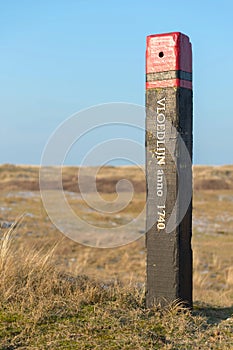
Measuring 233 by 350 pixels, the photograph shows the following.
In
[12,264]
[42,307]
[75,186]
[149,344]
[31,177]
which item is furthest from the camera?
[31,177]

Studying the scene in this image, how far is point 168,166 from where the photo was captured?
598cm

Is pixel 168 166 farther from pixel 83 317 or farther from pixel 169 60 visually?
pixel 83 317

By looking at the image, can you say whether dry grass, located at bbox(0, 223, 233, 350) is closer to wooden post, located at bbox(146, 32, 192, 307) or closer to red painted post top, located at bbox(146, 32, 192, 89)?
wooden post, located at bbox(146, 32, 192, 307)

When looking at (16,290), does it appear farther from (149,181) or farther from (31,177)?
(31,177)

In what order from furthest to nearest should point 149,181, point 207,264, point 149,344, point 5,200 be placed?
point 5,200, point 207,264, point 149,181, point 149,344

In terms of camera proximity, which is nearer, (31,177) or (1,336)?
(1,336)

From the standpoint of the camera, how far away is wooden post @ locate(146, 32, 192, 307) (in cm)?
594

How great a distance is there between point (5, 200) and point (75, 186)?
37.2ft

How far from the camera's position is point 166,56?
19.6 ft

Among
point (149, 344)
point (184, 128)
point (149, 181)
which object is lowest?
point (149, 344)

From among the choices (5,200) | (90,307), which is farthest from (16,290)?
(5,200)

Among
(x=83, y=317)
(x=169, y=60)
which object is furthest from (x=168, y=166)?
(x=83, y=317)

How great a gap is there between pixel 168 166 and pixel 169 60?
1123 millimetres

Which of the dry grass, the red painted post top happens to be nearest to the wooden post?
the red painted post top
